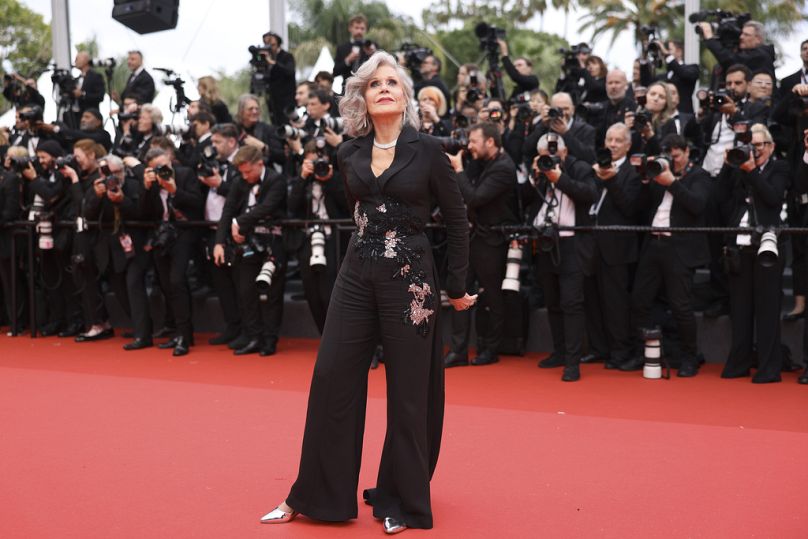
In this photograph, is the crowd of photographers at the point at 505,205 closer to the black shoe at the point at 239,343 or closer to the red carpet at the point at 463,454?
the black shoe at the point at 239,343

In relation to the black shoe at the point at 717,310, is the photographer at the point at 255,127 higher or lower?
higher

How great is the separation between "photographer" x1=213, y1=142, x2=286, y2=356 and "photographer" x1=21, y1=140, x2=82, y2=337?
6.17 feet

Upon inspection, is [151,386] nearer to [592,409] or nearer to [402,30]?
[592,409]

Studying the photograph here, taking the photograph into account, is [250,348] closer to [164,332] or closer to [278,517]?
[164,332]

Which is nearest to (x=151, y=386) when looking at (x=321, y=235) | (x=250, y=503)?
(x=321, y=235)

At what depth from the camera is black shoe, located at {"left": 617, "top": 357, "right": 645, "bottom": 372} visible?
7.05 meters

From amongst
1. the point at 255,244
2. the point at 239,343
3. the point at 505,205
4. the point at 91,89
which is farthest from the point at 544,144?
the point at 91,89

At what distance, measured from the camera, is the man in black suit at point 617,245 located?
7.00 meters

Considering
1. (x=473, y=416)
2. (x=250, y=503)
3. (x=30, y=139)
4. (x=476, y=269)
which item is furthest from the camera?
(x=30, y=139)

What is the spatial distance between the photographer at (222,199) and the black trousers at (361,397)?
4493 millimetres

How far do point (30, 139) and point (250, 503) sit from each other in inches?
279

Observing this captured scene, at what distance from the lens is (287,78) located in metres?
9.80

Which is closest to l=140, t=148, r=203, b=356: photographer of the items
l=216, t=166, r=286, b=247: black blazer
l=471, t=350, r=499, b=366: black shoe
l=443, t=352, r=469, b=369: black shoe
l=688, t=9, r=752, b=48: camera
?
l=216, t=166, r=286, b=247: black blazer

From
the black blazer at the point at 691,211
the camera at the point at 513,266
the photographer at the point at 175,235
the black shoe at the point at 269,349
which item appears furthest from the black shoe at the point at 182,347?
the black blazer at the point at 691,211
